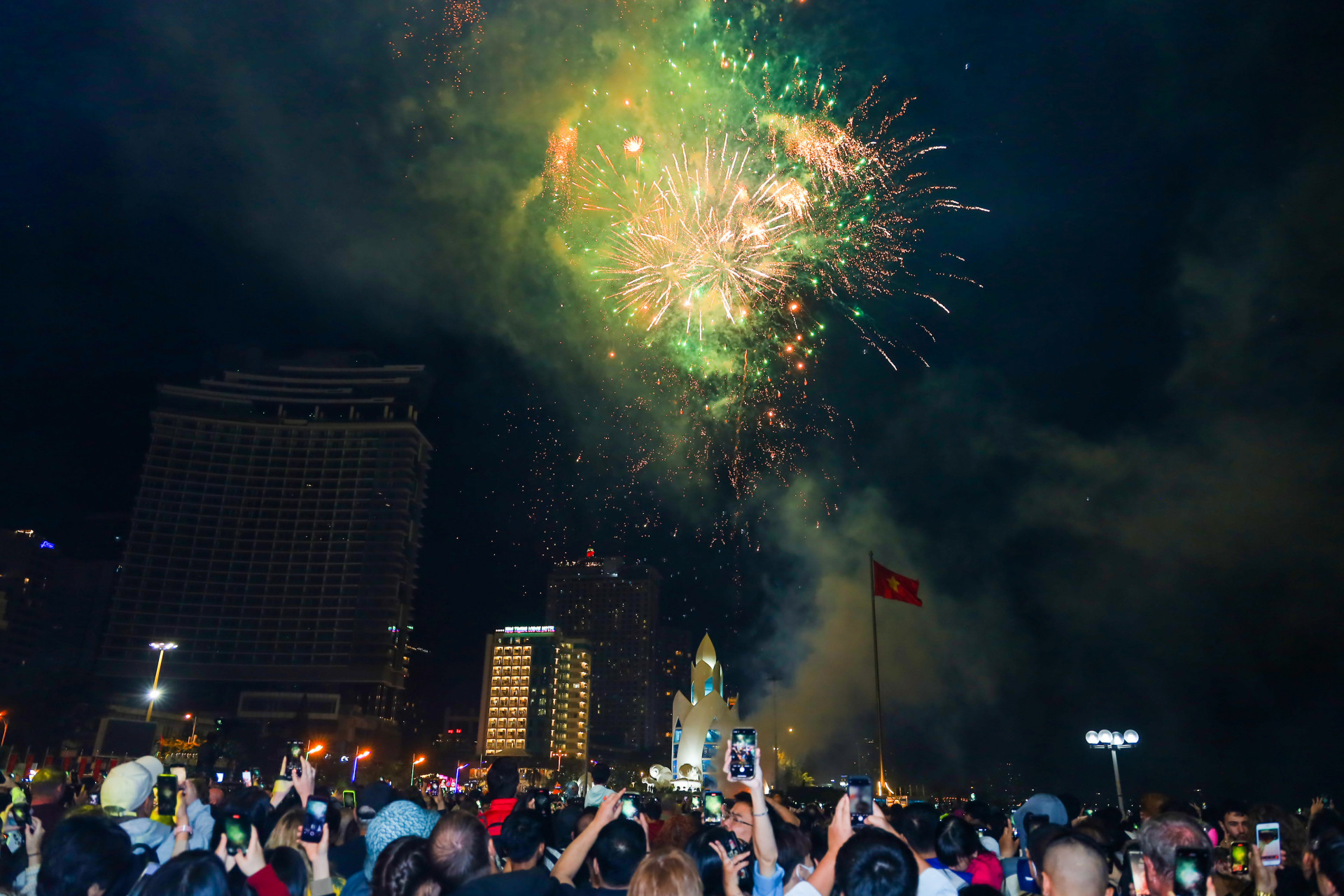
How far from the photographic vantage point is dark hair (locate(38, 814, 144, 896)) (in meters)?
4.71

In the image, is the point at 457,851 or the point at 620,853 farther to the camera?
the point at 620,853

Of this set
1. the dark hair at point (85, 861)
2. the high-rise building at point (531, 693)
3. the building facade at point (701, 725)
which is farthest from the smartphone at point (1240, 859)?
the high-rise building at point (531, 693)

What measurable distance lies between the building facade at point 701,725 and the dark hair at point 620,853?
238 feet

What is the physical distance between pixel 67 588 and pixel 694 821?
598ft

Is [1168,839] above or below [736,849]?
above

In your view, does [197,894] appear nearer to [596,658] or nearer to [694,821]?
[694,821]

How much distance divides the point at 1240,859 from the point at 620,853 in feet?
14.2

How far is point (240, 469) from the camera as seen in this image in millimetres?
126500

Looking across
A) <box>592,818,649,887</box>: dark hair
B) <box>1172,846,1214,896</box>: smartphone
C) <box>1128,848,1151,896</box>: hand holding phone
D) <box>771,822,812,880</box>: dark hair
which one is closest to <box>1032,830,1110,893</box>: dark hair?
<box>1128,848,1151,896</box>: hand holding phone

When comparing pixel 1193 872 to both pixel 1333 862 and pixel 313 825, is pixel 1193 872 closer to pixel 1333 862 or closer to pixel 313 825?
pixel 1333 862

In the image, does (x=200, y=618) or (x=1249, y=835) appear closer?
(x=1249, y=835)

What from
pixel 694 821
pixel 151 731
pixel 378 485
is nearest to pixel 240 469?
pixel 378 485

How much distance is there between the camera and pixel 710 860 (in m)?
5.48

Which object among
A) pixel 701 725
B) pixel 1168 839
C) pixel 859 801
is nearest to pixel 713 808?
pixel 859 801
